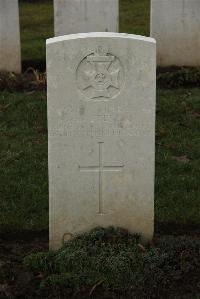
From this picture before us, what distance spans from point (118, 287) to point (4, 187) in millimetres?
2141

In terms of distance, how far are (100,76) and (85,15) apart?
220 inches

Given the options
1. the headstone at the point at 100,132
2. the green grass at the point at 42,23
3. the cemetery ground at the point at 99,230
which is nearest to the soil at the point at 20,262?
the cemetery ground at the point at 99,230

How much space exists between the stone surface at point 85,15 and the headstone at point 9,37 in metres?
0.59

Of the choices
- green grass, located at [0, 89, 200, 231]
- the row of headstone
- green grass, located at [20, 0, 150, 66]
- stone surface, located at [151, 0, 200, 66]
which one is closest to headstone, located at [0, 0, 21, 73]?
the row of headstone

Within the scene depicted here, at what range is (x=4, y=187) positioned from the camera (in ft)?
22.2

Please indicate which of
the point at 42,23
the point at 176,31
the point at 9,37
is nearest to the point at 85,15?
the point at 9,37

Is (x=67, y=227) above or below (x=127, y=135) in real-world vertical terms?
below

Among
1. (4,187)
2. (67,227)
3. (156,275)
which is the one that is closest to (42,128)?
(4,187)

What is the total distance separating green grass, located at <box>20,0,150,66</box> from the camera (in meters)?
11.6

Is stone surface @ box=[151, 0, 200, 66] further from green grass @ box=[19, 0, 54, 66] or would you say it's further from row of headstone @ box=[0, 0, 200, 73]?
green grass @ box=[19, 0, 54, 66]

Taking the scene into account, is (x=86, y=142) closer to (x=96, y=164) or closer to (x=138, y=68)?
(x=96, y=164)

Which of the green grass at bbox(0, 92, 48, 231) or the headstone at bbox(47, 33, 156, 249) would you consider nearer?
the headstone at bbox(47, 33, 156, 249)

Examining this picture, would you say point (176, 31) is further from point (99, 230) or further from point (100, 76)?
point (99, 230)

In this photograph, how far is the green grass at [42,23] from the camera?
11.6m
